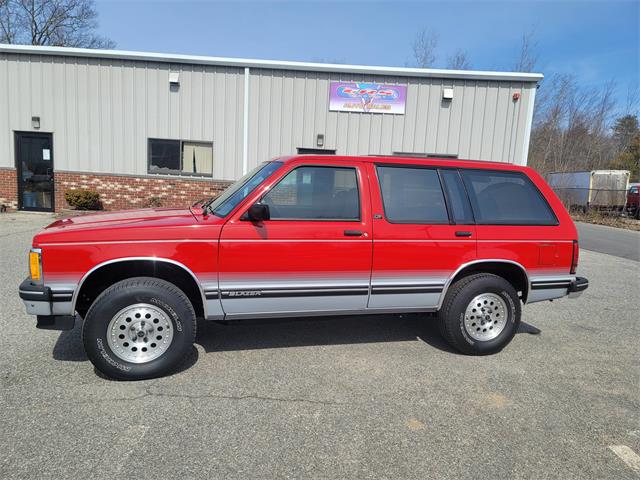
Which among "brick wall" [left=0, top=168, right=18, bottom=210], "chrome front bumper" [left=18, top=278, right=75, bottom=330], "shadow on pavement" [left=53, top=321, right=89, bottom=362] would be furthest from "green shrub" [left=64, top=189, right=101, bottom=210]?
"chrome front bumper" [left=18, top=278, right=75, bottom=330]

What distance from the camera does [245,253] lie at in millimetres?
3508

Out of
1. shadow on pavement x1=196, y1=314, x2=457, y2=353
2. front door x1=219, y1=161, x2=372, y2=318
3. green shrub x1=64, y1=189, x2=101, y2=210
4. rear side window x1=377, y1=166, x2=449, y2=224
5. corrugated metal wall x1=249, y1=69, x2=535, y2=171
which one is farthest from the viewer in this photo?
corrugated metal wall x1=249, y1=69, x2=535, y2=171

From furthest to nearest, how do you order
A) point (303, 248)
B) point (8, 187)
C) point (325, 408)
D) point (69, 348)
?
1. point (8, 187)
2. point (69, 348)
3. point (303, 248)
4. point (325, 408)

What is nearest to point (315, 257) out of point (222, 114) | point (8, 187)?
point (222, 114)

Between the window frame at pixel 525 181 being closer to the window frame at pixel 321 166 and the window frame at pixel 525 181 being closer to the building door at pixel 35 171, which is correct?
the window frame at pixel 321 166

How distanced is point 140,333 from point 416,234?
94.9 inches

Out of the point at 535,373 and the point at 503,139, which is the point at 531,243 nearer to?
the point at 535,373

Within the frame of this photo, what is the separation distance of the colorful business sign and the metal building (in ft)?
0.10

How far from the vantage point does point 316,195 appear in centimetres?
376

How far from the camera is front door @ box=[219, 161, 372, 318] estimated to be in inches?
139

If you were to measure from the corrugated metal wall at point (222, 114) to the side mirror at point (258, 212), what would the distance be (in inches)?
403

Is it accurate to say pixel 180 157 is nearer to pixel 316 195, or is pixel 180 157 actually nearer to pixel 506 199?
pixel 316 195

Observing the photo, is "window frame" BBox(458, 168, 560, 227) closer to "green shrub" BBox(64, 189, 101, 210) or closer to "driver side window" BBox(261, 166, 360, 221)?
"driver side window" BBox(261, 166, 360, 221)

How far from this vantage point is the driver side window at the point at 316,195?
369cm
